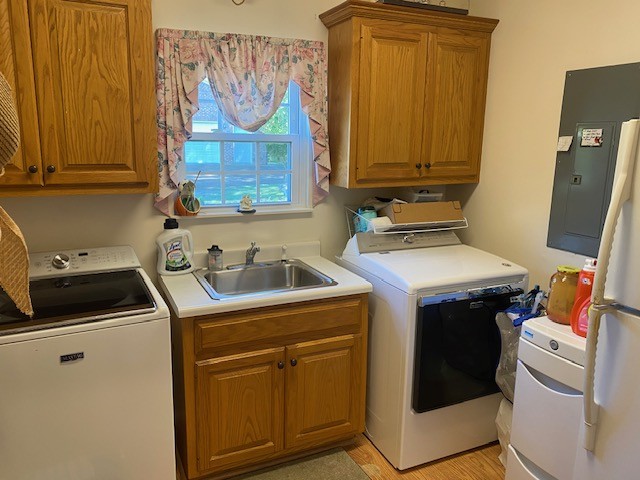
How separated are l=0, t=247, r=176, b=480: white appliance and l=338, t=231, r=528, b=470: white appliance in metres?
1.03

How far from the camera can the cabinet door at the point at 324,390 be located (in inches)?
90.7

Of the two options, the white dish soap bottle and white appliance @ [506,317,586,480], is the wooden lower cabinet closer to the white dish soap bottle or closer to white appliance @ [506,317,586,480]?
the white dish soap bottle

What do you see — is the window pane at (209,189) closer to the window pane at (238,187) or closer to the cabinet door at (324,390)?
the window pane at (238,187)

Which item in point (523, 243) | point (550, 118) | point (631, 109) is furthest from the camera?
point (523, 243)

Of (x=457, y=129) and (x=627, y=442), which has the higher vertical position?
(x=457, y=129)

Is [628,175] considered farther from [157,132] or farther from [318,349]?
[157,132]

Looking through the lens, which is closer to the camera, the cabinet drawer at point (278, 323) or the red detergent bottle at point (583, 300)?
the red detergent bottle at point (583, 300)

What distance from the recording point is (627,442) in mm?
1511

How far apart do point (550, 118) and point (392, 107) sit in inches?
30.5

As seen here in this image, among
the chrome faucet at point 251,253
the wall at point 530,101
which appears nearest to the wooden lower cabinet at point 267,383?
the chrome faucet at point 251,253

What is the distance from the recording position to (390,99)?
258cm

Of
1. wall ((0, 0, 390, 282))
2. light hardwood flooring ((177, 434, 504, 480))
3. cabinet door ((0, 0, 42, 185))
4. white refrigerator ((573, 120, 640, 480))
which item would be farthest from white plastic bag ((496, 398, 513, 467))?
cabinet door ((0, 0, 42, 185))

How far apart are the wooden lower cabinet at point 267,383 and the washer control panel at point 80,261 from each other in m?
0.37

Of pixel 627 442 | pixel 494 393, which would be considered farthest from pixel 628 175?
pixel 494 393
